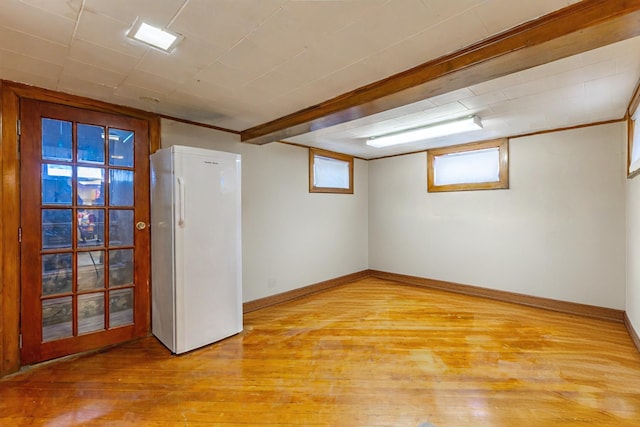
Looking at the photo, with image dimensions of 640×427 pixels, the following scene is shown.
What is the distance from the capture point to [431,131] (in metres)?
3.57

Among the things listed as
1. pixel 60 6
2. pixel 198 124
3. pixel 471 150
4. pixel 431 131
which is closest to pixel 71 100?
pixel 198 124

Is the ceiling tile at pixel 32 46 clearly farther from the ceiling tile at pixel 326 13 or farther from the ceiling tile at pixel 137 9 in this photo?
the ceiling tile at pixel 326 13

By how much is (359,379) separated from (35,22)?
9.90ft

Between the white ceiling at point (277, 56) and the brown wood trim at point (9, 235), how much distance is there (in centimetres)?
33

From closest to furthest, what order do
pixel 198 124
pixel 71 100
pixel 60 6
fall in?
pixel 60 6, pixel 71 100, pixel 198 124

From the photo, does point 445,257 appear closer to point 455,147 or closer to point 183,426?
point 455,147

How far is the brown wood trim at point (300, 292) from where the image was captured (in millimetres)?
3885

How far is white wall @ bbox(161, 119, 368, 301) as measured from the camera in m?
3.79

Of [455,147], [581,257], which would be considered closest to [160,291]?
[455,147]

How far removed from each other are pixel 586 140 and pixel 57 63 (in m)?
5.23

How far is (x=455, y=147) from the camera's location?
460 cm

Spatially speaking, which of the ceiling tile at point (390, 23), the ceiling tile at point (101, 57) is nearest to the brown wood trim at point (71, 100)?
the ceiling tile at point (101, 57)

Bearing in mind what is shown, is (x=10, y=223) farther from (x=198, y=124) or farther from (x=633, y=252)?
(x=633, y=252)

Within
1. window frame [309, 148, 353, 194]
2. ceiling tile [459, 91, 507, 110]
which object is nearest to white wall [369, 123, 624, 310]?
window frame [309, 148, 353, 194]
